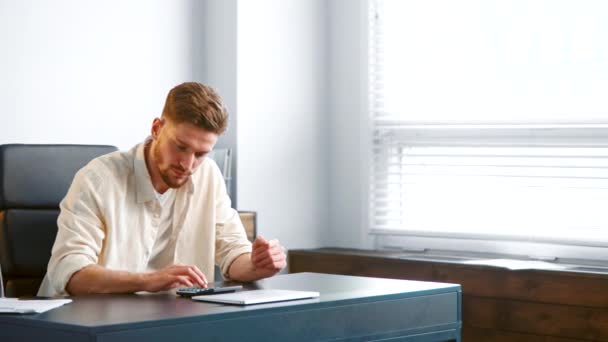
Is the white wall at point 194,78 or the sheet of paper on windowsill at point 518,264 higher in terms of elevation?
the white wall at point 194,78

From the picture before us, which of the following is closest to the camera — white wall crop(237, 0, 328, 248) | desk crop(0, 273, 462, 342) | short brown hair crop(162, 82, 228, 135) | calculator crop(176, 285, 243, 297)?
desk crop(0, 273, 462, 342)

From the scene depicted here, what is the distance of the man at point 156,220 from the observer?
2.50 metres

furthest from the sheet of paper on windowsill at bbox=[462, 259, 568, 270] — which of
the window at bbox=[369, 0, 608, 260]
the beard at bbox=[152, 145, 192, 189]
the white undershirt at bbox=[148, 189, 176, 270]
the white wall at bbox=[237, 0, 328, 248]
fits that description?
the beard at bbox=[152, 145, 192, 189]

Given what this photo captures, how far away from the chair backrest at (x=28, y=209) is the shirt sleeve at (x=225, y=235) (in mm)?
461

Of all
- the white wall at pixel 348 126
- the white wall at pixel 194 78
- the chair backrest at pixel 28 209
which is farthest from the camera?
the white wall at pixel 348 126

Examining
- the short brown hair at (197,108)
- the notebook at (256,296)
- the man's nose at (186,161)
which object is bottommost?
the notebook at (256,296)

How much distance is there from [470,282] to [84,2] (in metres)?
1.89

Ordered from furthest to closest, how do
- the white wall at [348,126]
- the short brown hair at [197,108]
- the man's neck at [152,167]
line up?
the white wall at [348,126], the man's neck at [152,167], the short brown hair at [197,108]

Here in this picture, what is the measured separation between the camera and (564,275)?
3619mm

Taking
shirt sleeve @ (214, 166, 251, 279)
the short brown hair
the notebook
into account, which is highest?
the short brown hair

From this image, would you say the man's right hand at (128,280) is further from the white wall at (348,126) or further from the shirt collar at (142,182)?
the white wall at (348,126)

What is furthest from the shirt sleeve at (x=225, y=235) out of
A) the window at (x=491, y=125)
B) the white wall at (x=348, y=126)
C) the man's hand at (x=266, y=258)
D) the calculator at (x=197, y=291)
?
the white wall at (x=348, y=126)

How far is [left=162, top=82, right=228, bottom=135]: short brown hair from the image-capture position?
2.69 meters

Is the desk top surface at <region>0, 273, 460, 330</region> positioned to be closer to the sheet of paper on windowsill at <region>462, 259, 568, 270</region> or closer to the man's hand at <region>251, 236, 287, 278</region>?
the man's hand at <region>251, 236, 287, 278</region>
